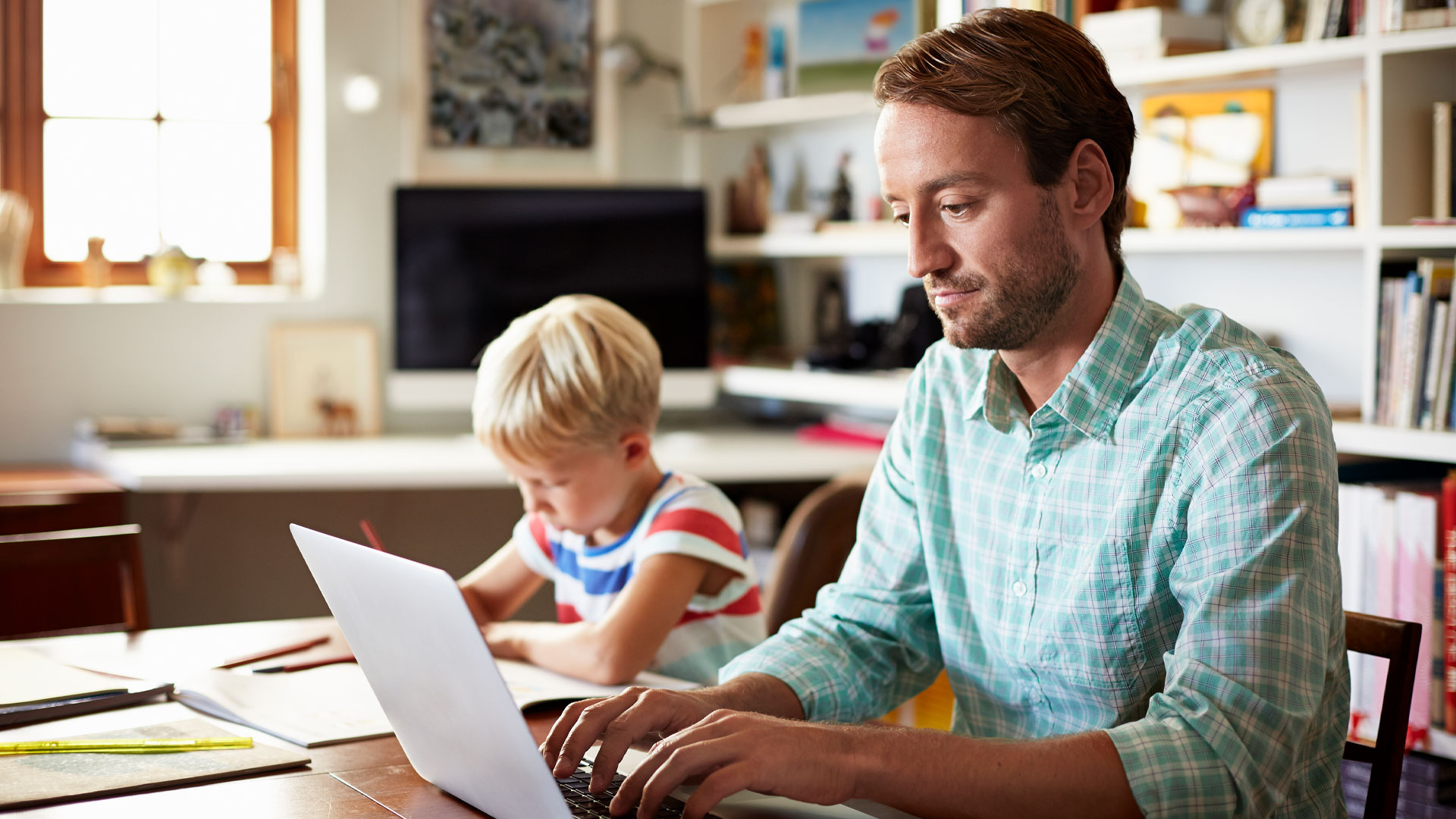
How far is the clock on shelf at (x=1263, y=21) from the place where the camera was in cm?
240

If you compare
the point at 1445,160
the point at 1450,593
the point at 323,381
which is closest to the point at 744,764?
the point at 1450,593

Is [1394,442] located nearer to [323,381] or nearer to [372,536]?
[372,536]

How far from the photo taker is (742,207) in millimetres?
3605

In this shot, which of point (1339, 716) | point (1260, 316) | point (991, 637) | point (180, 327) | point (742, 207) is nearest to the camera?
point (1339, 716)

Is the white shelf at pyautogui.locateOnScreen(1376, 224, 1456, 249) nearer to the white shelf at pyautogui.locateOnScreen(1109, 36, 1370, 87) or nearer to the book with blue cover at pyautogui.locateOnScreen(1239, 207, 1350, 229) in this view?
the book with blue cover at pyautogui.locateOnScreen(1239, 207, 1350, 229)

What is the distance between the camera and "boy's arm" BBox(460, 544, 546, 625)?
5.89 ft

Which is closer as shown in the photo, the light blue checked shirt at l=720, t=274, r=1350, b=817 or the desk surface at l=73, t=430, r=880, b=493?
the light blue checked shirt at l=720, t=274, r=1350, b=817

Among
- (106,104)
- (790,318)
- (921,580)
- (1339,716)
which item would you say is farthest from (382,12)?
(1339,716)

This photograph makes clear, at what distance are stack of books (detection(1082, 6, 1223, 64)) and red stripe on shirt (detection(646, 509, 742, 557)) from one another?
134 centimetres

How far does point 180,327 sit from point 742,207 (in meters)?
1.37

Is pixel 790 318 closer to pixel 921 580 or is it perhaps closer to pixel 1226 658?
pixel 921 580

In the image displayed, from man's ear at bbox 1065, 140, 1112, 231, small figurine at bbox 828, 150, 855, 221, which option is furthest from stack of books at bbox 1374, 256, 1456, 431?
small figurine at bbox 828, 150, 855, 221

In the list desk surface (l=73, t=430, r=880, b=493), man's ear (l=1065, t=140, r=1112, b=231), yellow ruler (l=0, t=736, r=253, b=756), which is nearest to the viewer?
yellow ruler (l=0, t=736, r=253, b=756)

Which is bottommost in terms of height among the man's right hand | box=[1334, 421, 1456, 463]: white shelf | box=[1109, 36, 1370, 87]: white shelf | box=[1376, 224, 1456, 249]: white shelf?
the man's right hand
